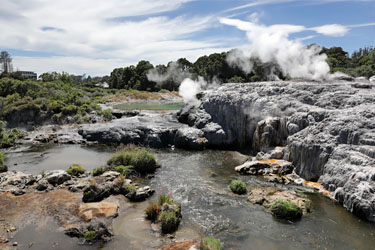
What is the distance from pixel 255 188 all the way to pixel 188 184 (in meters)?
4.02

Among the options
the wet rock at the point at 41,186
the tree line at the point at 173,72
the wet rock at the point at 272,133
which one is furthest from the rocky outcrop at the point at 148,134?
the tree line at the point at 173,72

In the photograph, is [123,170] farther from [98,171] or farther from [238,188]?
[238,188]

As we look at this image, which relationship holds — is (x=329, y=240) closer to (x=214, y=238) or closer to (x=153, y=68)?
(x=214, y=238)

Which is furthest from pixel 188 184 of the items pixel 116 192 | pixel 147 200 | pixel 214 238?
pixel 214 238

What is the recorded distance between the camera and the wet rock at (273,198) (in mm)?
13300

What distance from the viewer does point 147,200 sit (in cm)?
1422

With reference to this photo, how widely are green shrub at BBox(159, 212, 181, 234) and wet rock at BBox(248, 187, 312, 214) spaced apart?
15.4 ft

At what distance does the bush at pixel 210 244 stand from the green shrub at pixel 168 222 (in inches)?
69.8

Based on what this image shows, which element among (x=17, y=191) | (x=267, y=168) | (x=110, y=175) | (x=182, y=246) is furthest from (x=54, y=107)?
(x=182, y=246)

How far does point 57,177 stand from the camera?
16344 mm

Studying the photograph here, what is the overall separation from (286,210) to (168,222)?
18.2 ft

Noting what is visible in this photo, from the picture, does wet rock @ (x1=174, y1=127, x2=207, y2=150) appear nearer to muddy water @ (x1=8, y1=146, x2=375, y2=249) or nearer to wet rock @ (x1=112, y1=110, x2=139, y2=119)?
muddy water @ (x1=8, y1=146, x2=375, y2=249)

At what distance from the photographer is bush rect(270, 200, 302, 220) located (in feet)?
40.4

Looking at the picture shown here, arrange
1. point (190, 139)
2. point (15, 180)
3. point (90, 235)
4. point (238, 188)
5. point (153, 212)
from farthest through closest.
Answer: point (190, 139) < point (15, 180) < point (238, 188) < point (153, 212) < point (90, 235)
